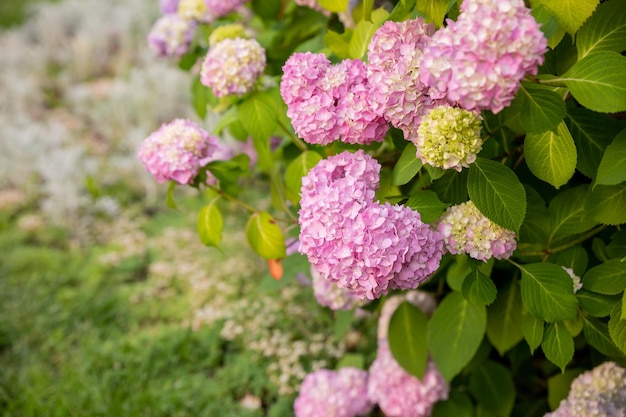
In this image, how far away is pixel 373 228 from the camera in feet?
3.25

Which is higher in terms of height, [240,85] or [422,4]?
[422,4]

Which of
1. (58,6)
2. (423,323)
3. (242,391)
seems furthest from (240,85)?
(58,6)

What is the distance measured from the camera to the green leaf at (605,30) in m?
1.01

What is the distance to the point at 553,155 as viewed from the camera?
103cm

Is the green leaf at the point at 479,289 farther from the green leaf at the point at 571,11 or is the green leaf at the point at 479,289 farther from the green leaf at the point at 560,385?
the green leaf at the point at 560,385

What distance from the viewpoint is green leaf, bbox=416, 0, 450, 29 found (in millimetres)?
1026

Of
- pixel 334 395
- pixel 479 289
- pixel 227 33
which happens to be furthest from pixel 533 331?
pixel 227 33

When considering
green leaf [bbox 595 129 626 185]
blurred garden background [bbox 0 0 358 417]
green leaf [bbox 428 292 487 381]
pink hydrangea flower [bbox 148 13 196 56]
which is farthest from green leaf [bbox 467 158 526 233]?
pink hydrangea flower [bbox 148 13 196 56]

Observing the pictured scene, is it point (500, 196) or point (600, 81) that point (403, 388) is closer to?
point (500, 196)

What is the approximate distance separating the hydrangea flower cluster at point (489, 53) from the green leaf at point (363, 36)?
1.35 ft

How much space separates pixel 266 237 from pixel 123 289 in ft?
5.07

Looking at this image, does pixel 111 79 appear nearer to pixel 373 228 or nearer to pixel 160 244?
pixel 160 244

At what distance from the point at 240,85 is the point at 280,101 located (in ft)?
0.31

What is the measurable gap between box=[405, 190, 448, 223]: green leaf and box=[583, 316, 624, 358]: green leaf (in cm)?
41
